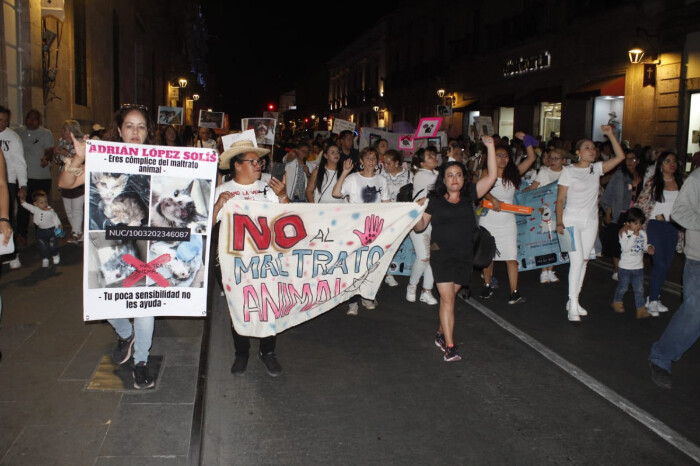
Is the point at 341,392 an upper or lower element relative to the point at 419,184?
lower

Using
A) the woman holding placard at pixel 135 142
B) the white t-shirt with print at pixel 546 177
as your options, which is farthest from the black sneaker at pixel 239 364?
the white t-shirt with print at pixel 546 177

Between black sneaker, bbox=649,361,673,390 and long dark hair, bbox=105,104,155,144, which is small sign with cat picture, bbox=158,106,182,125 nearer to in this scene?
long dark hair, bbox=105,104,155,144

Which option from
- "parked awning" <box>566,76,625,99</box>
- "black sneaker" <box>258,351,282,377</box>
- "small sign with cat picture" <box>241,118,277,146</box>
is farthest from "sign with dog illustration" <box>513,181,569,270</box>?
"parked awning" <box>566,76,625,99</box>

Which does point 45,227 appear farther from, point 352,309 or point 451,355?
point 451,355

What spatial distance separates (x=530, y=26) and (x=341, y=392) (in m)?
24.2

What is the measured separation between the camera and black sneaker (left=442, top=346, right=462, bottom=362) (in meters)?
5.83

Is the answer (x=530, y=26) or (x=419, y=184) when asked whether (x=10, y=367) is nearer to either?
(x=419, y=184)

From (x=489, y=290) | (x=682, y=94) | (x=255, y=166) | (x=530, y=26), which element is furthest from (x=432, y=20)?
(x=255, y=166)

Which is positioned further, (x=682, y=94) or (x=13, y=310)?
(x=682, y=94)

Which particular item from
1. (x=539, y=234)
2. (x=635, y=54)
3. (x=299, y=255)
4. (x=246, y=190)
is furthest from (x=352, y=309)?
(x=635, y=54)

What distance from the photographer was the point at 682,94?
17.2 metres

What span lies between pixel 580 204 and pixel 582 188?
177mm

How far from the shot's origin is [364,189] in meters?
7.79

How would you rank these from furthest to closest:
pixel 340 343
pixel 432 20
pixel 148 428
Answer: pixel 432 20 < pixel 340 343 < pixel 148 428
